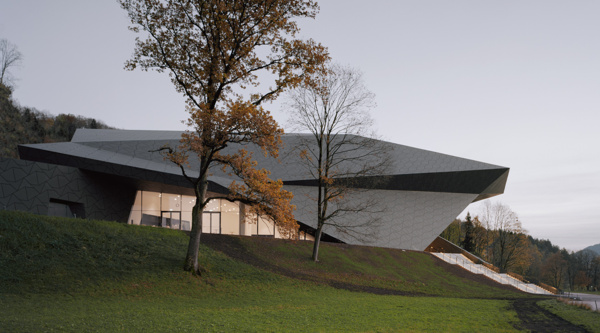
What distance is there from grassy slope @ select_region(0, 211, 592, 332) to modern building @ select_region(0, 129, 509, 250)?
4204mm

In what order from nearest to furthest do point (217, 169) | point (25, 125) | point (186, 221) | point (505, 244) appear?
point (186, 221) < point (217, 169) < point (505, 244) < point (25, 125)

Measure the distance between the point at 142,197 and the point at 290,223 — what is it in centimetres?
2067

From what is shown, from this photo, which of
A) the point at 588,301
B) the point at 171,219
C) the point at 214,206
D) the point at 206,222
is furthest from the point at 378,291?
the point at 588,301

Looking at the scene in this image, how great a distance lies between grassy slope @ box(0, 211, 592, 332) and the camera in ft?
32.6

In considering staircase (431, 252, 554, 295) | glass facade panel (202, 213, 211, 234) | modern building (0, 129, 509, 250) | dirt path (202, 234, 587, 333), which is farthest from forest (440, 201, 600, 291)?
glass facade panel (202, 213, 211, 234)

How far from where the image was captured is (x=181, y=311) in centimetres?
1147

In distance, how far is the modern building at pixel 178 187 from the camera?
2581 centimetres

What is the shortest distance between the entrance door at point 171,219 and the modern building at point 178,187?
8 cm

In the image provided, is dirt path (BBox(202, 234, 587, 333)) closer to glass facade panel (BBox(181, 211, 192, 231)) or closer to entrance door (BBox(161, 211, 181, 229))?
glass facade panel (BBox(181, 211, 192, 231))

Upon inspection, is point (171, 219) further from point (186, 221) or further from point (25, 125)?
point (25, 125)

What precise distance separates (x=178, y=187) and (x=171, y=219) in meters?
3.19

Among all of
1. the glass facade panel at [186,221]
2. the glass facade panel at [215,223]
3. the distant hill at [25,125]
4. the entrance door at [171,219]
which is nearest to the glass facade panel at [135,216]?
the entrance door at [171,219]

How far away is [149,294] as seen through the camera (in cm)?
1377

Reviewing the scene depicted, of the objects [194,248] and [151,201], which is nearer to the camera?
[194,248]
